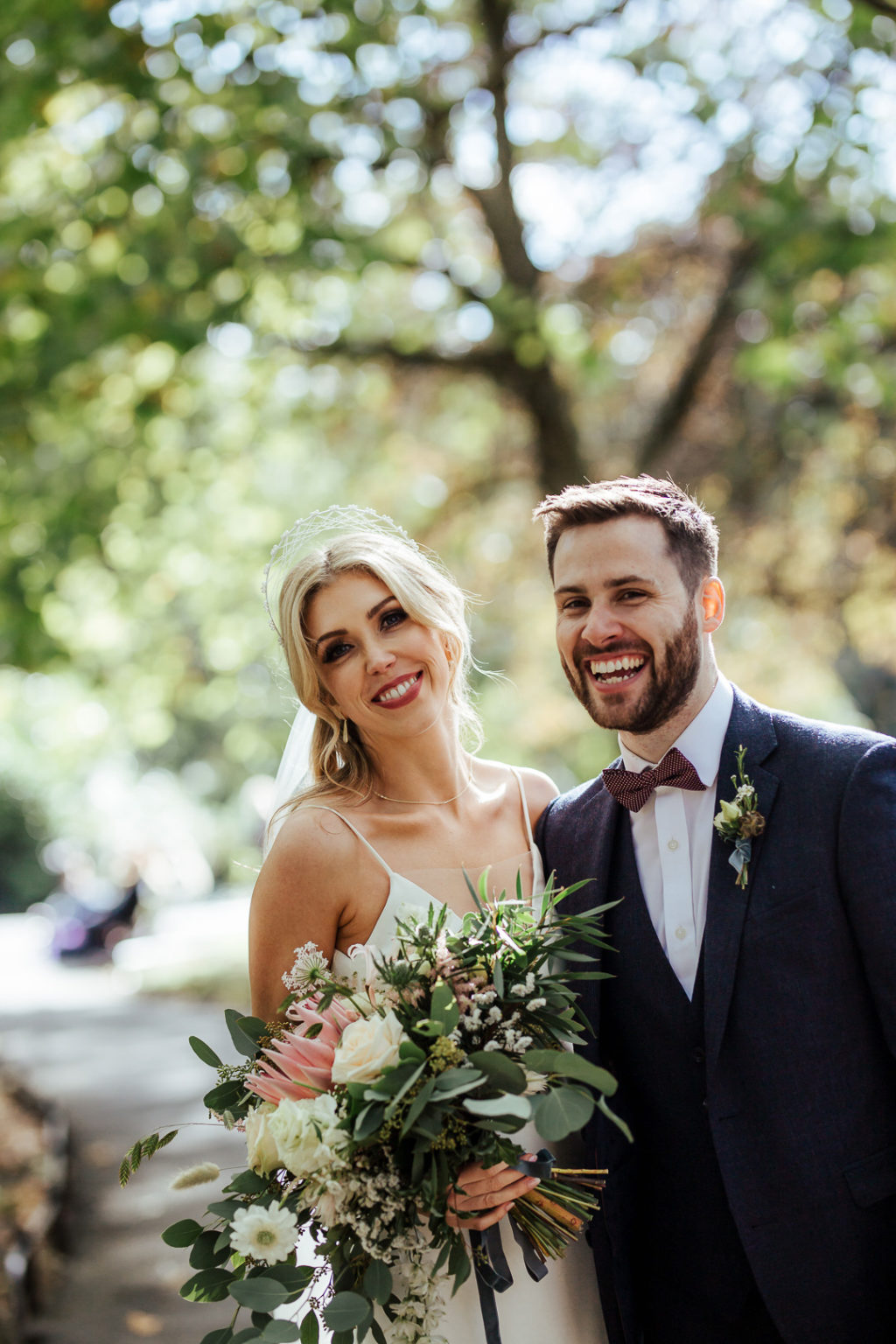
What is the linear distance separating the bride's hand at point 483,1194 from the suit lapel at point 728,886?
516 mm

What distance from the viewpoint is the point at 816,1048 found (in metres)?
2.55

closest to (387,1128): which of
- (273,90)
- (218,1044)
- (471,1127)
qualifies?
(471,1127)

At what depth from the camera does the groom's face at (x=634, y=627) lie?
2771 millimetres

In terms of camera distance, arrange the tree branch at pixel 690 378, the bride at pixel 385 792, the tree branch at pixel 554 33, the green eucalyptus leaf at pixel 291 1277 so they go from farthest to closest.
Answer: the tree branch at pixel 690 378, the tree branch at pixel 554 33, the bride at pixel 385 792, the green eucalyptus leaf at pixel 291 1277

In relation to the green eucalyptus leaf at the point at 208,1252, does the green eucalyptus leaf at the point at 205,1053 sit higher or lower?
higher

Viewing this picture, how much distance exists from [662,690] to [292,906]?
109 cm

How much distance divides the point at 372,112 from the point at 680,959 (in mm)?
6905

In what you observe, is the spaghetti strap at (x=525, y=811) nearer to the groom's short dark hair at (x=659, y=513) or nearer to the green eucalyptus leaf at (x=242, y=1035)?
the groom's short dark hair at (x=659, y=513)

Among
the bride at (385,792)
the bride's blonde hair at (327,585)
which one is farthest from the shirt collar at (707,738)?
the bride's blonde hair at (327,585)

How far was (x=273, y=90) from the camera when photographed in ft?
21.6

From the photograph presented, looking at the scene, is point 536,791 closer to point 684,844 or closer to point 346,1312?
point 684,844

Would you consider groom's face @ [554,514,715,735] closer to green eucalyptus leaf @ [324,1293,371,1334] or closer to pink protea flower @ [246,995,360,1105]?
pink protea flower @ [246,995,360,1105]

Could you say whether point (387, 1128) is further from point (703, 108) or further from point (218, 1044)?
point (218, 1044)

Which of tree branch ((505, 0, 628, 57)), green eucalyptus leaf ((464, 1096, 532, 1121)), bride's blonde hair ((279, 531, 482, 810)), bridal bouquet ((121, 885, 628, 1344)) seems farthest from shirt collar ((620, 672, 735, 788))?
tree branch ((505, 0, 628, 57))
